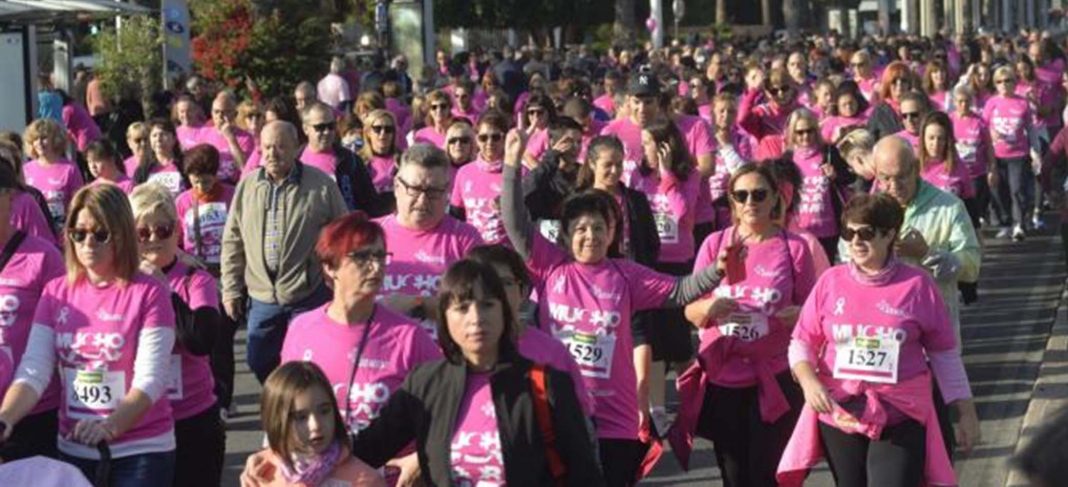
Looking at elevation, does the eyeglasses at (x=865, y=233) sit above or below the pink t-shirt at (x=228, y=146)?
below

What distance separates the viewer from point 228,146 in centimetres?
1512

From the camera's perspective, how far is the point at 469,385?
Answer: 18.4ft

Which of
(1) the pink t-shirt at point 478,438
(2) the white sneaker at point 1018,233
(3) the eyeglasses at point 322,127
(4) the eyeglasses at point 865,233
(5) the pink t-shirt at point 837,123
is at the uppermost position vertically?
(5) the pink t-shirt at point 837,123

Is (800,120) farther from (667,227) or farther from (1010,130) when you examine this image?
(1010,130)

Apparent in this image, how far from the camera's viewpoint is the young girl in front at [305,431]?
18.0 feet

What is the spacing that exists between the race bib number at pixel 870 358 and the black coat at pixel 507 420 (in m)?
1.82

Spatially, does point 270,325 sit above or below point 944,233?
below

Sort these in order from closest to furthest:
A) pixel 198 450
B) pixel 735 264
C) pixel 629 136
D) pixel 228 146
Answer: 1. pixel 198 450
2. pixel 735 264
3. pixel 629 136
4. pixel 228 146

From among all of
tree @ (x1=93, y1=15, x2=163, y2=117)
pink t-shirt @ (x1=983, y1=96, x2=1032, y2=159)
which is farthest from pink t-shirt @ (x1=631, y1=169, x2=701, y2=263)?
tree @ (x1=93, y1=15, x2=163, y2=117)

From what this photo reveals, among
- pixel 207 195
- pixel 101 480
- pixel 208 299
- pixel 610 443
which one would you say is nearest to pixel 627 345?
pixel 610 443

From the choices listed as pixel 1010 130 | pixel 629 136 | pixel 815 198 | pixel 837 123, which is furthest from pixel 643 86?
pixel 1010 130

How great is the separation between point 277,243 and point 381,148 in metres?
3.75

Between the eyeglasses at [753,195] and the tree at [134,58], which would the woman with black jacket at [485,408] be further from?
the tree at [134,58]

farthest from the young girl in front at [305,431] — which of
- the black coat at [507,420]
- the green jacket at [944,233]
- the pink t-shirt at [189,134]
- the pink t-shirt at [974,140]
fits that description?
the pink t-shirt at [974,140]
